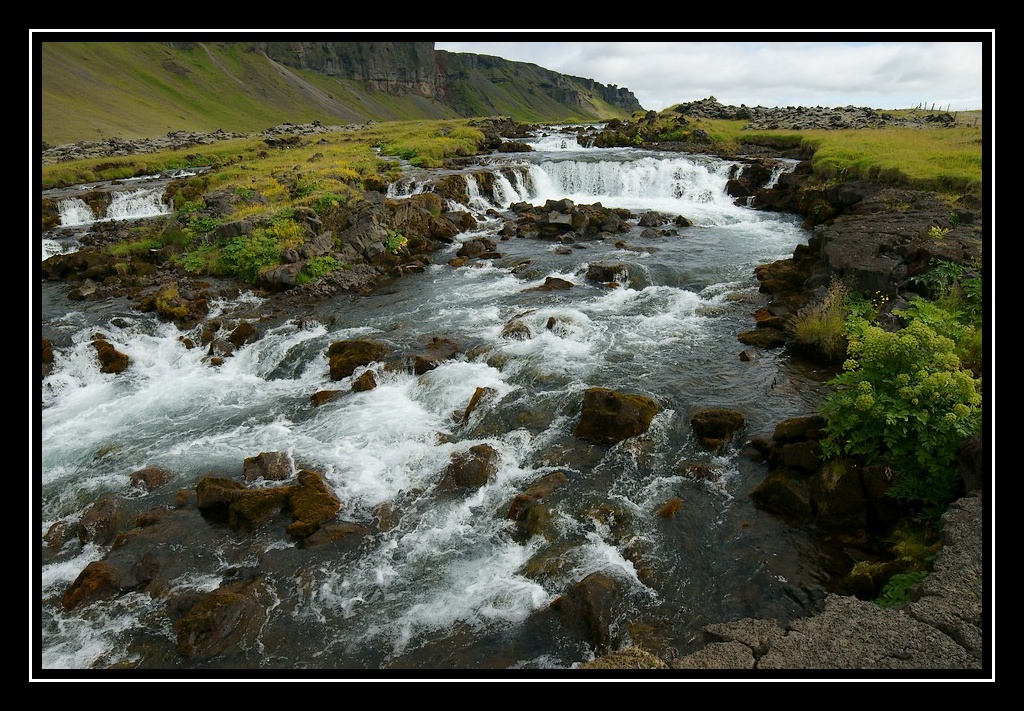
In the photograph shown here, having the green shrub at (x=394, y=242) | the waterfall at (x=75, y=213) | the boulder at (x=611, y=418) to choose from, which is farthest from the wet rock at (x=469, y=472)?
the waterfall at (x=75, y=213)

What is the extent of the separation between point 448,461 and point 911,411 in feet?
25.7

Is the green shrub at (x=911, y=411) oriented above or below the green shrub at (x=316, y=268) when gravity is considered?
below

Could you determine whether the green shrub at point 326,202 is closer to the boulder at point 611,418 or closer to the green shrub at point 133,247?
the green shrub at point 133,247

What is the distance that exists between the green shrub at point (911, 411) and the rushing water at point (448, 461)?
5.63ft

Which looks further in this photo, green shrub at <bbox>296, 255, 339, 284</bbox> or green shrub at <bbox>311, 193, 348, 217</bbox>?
green shrub at <bbox>311, 193, 348, 217</bbox>

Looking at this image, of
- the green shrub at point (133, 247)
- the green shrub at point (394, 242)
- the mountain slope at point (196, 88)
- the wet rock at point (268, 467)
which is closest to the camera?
the wet rock at point (268, 467)

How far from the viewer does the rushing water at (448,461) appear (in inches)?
302

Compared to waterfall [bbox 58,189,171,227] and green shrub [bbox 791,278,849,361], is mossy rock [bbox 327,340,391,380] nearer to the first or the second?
green shrub [bbox 791,278,849,361]

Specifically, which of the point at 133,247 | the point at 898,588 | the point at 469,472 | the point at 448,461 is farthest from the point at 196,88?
the point at 898,588

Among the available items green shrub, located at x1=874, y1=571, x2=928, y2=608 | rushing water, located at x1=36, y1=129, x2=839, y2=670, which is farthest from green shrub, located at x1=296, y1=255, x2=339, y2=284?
green shrub, located at x1=874, y1=571, x2=928, y2=608

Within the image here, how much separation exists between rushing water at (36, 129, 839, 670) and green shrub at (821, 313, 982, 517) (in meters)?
1.72

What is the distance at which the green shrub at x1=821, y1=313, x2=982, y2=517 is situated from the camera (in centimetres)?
723

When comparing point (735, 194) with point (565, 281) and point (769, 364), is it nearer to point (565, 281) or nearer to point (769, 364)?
point (565, 281)
